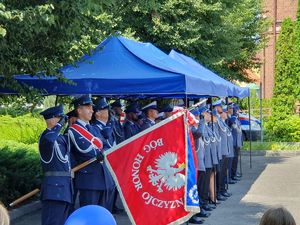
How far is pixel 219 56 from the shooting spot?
18828 mm

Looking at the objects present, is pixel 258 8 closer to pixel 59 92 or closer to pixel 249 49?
pixel 249 49

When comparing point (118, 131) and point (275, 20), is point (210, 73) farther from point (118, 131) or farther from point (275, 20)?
point (275, 20)

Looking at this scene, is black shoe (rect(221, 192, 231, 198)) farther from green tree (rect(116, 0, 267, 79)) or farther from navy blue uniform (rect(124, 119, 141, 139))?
green tree (rect(116, 0, 267, 79))

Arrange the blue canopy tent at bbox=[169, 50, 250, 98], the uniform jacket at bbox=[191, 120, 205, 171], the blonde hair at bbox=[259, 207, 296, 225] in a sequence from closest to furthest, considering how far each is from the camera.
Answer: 1. the blonde hair at bbox=[259, 207, 296, 225]
2. the uniform jacket at bbox=[191, 120, 205, 171]
3. the blue canopy tent at bbox=[169, 50, 250, 98]

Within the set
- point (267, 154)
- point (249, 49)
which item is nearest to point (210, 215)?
point (267, 154)

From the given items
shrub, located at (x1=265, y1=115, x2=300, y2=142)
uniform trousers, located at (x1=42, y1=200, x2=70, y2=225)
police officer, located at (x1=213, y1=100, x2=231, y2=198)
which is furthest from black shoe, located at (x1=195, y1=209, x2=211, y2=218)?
shrub, located at (x1=265, y1=115, x2=300, y2=142)

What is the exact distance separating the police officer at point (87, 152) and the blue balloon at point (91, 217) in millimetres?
4113

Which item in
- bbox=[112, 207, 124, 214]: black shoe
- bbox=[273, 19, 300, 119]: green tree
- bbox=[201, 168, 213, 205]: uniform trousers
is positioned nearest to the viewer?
bbox=[112, 207, 124, 214]: black shoe

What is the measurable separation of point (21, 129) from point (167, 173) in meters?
12.6

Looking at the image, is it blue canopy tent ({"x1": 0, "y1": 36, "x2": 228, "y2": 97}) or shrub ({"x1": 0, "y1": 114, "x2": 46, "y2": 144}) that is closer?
blue canopy tent ({"x1": 0, "y1": 36, "x2": 228, "y2": 97})

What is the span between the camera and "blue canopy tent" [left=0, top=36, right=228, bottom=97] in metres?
7.50

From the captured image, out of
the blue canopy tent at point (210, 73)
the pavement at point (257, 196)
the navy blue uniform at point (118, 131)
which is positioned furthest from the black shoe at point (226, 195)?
the navy blue uniform at point (118, 131)

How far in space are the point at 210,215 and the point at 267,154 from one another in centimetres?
1168

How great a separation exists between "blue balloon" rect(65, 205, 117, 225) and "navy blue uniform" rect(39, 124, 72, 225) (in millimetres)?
3876
